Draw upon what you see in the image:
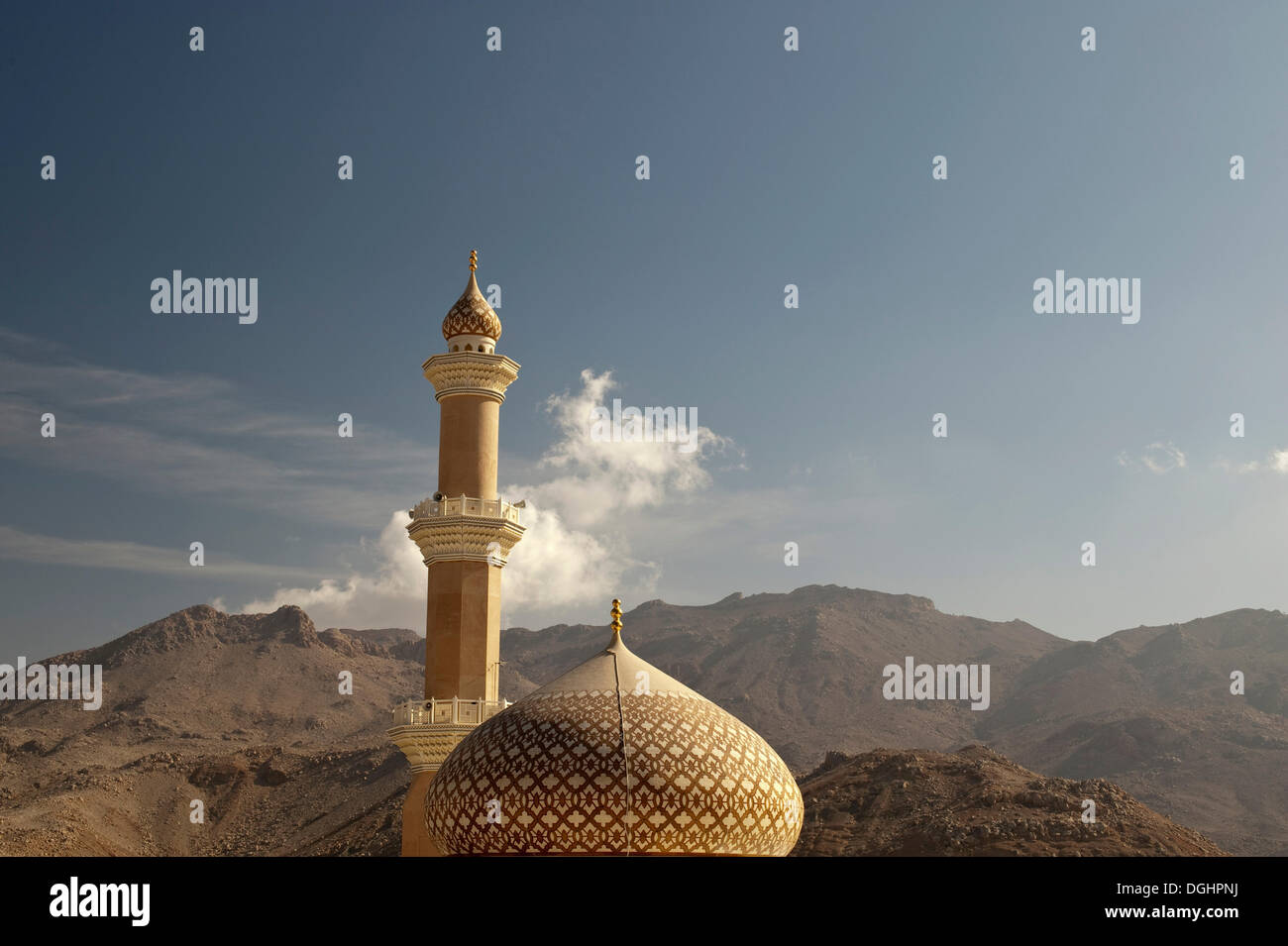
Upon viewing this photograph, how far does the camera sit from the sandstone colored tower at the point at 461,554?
68.0ft

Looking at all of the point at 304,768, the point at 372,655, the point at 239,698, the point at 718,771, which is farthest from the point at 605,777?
the point at 372,655

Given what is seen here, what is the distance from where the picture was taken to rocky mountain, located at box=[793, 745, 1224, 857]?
42031 mm

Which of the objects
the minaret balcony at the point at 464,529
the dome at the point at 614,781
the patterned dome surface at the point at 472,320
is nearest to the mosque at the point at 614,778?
the dome at the point at 614,781

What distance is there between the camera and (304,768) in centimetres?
7338

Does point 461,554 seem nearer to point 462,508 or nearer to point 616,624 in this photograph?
point 462,508

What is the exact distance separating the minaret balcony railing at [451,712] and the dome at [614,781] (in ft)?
17.5

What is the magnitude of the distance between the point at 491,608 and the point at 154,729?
69234mm

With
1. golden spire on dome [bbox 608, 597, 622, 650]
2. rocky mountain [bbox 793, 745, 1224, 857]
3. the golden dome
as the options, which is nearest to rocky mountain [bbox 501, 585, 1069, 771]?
rocky mountain [bbox 793, 745, 1224, 857]

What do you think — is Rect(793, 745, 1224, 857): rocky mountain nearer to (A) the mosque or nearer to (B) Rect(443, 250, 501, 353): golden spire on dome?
(B) Rect(443, 250, 501, 353): golden spire on dome

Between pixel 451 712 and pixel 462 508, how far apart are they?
3.10 metres

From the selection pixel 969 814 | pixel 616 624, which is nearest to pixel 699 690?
pixel 969 814

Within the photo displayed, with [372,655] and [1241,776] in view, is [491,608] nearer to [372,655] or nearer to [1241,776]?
[1241,776]
